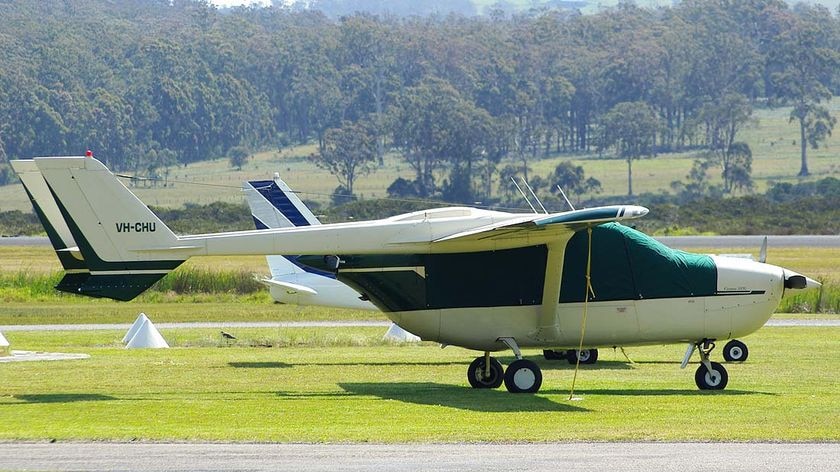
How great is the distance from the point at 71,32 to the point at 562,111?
70.1m

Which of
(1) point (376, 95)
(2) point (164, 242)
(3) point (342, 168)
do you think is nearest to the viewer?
(2) point (164, 242)

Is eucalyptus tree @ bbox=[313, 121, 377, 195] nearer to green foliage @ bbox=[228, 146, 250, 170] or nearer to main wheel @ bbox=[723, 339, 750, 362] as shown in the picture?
green foliage @ bbox=[228, 146, 250, 170]

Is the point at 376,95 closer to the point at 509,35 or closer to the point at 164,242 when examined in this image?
the point at 509,35

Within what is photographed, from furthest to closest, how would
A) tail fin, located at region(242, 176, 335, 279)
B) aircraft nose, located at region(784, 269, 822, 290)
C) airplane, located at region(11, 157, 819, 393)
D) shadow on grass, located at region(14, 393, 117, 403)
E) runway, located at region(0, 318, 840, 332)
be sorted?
runway, located at region(0, 318, 840, 332)
tail fin, located at region(242, 176, 335, 279)
aircraft nose, located at region(784, 269, 822, 290)
airplane, located at region(11, 157, 819, 393)
shadow on grass, located at region(14, 393, 117, 403)

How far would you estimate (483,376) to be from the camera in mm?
20125

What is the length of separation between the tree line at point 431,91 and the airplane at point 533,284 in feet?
338

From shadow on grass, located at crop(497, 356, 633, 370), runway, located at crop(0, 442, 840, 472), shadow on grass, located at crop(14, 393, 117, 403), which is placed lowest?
shadow on grass, located at crop(497, 356, 633, 370)

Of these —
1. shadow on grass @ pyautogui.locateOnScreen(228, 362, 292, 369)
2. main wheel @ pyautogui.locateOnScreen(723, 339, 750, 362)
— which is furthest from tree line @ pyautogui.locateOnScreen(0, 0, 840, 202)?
shadow on grass @ pyautogui.locateOnScreen(228, 362, 292, 369)

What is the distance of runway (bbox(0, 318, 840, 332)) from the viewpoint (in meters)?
33.1

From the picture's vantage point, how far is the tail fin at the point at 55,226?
1852 cm

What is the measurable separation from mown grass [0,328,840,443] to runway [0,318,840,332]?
6819mm

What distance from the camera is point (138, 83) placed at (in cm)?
15775

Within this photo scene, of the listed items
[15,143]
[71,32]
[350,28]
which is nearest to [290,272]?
[15,143]

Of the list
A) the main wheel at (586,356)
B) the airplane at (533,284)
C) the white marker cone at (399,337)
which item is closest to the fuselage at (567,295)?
the airplane at (533,284)
